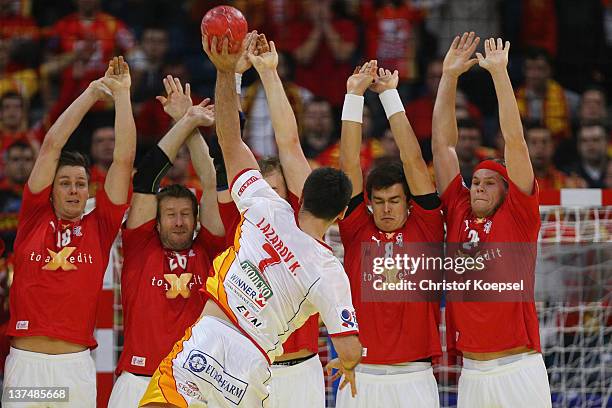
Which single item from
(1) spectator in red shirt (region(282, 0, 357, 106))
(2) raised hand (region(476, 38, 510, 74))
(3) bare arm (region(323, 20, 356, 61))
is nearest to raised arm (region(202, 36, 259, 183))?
(2) raised hand (region(476, 38, 510, 74))

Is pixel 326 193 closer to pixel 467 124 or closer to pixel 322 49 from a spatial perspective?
pixel 467 124

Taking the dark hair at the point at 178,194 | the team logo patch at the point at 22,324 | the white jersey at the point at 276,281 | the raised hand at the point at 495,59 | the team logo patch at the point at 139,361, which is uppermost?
the raised hand at the point at 495,59

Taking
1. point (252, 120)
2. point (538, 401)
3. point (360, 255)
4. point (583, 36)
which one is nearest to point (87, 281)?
point (360, 255)

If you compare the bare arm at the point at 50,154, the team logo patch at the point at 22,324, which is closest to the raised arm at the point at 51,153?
the bare arm at the point at 50,154

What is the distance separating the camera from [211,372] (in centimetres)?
562

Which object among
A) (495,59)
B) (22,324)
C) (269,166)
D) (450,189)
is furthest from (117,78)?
(495,59)

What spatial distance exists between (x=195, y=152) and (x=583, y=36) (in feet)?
21.7

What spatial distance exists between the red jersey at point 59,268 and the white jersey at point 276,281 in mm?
1668

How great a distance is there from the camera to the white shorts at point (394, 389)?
22.5 feet

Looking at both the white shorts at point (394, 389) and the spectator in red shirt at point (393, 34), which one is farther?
the spectator in red shirt at point (393, 34)

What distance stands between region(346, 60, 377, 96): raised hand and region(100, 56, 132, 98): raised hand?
5.23ft

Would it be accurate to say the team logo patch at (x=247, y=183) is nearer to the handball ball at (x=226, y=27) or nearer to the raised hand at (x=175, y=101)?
the handball ball at (x=226, y=27)

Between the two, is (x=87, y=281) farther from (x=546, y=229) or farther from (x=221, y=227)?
(x=546, y=229)

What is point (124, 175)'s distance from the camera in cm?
727
